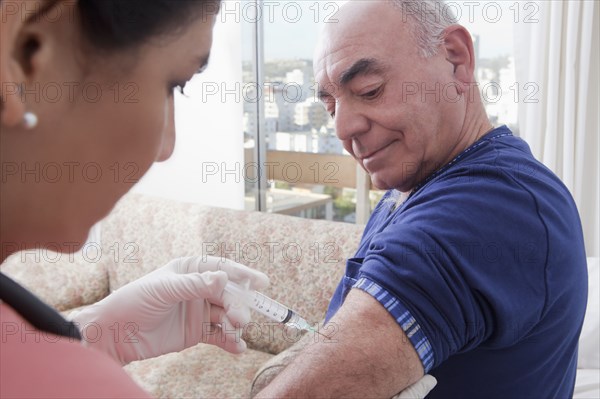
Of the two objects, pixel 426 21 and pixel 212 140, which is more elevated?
pixel 426 21

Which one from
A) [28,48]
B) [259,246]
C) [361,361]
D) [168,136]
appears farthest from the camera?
[259,246]

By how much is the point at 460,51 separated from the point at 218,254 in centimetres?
169

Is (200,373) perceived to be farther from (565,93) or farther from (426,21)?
(565,93)

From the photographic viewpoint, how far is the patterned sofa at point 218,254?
2127 mm

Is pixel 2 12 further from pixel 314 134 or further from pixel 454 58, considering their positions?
pixel 314 134

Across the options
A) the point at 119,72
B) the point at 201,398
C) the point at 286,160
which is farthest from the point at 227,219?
the point at 119,72

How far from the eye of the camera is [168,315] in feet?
4.15

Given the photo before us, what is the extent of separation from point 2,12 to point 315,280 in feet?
6.67

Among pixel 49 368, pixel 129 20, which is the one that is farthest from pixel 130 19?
pixel 49 368

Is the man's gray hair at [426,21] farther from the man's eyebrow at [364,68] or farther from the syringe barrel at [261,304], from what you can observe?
the syringe barrel at [261,304]

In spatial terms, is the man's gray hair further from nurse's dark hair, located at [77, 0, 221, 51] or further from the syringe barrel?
nurse's dark hair, located at [77, 0, 221, 51]

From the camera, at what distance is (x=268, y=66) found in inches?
143

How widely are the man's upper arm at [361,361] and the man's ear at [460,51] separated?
53cm

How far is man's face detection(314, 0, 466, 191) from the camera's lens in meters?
1.11
